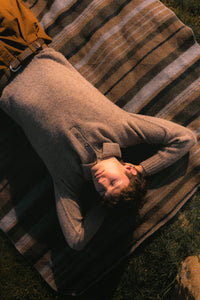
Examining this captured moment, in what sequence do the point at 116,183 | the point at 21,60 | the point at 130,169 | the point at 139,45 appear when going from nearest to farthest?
1. the point at 116,183
2. the point at 130,169
3. the point at 21,60
4. the point at 139,45

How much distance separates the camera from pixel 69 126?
186cm

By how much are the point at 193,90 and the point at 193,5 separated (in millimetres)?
1121

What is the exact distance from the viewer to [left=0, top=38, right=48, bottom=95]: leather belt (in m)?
1.98

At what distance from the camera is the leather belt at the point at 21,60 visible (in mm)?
1981

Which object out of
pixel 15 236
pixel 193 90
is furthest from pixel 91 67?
pixel 15 236

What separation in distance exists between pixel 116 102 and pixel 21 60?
3.32ft

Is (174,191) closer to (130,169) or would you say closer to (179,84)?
(130,169)

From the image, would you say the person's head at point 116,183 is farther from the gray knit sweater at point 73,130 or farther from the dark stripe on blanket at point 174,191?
the dark stripe on blanket at point 174,191

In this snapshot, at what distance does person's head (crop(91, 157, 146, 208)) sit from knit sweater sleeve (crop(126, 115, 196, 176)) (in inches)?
11.8

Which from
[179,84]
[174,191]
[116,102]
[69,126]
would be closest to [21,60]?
[69,126]

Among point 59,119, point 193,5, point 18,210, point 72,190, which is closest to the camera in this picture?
point 59,119

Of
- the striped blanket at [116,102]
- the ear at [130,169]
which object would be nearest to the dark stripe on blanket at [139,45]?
the striped blanket at [116,102]

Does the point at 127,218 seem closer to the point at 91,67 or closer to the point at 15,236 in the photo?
→ the point at 15,236

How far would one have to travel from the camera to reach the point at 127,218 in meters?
2.24
